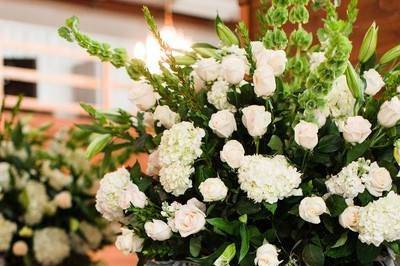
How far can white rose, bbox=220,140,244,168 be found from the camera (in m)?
0.91

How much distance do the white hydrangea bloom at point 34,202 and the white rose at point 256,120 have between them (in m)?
1.15

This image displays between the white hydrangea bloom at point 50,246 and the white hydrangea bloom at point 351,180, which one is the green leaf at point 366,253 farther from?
the white hydrangea bloom at point 50,246

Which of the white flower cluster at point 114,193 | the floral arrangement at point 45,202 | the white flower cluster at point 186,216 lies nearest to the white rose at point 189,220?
the white flower cluster at point 186,216

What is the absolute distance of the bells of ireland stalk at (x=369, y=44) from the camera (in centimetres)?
98

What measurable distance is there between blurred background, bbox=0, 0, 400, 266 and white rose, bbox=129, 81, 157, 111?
11.5 ft

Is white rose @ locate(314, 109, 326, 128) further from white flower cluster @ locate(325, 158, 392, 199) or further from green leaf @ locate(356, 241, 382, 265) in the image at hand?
green leaf @ locate(356, 241, 382, 265)

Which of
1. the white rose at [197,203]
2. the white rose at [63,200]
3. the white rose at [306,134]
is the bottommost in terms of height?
the white rose at [63,200]

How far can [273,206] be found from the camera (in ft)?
2.91

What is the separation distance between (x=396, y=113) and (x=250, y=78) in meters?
0.23

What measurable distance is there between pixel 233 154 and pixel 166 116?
0.17m

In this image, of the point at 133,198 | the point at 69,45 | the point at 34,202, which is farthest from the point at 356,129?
the point at 69,45

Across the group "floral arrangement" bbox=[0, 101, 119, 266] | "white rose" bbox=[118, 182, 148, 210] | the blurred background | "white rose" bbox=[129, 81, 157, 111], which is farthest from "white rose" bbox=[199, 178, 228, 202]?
the blurred background

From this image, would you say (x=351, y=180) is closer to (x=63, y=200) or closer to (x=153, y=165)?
(x=153, y=165)

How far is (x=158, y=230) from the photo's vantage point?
3.08 feet
